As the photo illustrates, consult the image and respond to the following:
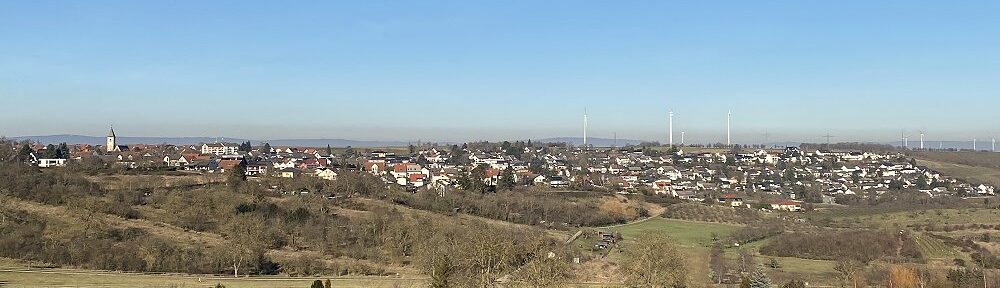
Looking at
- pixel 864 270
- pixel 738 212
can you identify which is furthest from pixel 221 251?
pixel 738 212

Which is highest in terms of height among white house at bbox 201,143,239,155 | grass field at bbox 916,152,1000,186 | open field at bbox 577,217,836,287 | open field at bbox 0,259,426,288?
white house at bbox 201,143,239,155

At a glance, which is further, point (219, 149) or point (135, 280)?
point (219, 149)

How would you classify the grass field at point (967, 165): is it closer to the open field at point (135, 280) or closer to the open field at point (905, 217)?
the open field at point (905, 217)

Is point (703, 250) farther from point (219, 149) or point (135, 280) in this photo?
point (219, 149)

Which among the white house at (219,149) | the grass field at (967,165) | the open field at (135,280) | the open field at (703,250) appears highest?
the white house at (219,149)

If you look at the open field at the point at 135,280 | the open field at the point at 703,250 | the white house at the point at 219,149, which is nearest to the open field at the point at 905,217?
the open field at the point at 703,250

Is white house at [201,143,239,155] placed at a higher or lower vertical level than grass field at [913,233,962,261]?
higher

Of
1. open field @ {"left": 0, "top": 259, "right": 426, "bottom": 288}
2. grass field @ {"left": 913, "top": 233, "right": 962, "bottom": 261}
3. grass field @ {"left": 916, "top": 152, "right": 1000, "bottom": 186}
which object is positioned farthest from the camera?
grass field @ {"left": 916, "top": 152, "right": 1000, "bottom": 186}

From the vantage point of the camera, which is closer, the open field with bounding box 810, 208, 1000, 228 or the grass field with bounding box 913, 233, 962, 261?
the grass field with bounding box 913, 233, 962, 261

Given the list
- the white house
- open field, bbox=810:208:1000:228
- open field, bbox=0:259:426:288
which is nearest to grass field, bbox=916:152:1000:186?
open field, bbox=810:208:1000:228

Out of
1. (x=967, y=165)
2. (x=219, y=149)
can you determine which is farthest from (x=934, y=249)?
(x=219, y=149)

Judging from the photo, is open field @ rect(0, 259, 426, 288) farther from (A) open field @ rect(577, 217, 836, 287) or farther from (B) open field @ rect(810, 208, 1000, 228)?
(B) open field @ rect(810, 208, 1000, 228)

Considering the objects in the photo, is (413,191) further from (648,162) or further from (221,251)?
(648,162)
